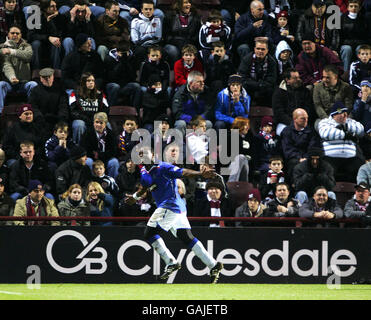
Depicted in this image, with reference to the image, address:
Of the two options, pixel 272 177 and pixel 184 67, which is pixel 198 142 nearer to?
pixel 272 177

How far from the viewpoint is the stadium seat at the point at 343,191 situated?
14.6m

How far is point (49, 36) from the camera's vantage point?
16.2 m

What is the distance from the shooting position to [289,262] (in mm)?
13281

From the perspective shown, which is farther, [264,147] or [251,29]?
[251,29]

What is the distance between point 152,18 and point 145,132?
280 cm

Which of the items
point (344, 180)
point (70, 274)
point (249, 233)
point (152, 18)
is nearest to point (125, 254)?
point (70, 274)

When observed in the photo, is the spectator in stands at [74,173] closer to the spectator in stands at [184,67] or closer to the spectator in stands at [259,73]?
the spectator in stands at [184,67]

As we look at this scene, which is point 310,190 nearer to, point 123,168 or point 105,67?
point 123,168

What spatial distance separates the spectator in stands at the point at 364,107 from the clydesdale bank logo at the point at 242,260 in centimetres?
314

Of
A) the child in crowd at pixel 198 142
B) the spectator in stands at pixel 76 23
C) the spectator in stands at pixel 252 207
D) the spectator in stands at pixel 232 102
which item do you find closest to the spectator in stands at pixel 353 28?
the spectator in stands at pixel 232 102

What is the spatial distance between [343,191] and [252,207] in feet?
6.59

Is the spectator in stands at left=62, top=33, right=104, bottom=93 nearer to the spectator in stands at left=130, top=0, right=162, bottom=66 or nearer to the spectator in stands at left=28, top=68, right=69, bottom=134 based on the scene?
the spectator in stands at left=28, top=68, right=69, bottom=134

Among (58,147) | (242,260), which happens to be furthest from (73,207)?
(242,260)

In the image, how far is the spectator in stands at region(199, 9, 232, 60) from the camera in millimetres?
16203
